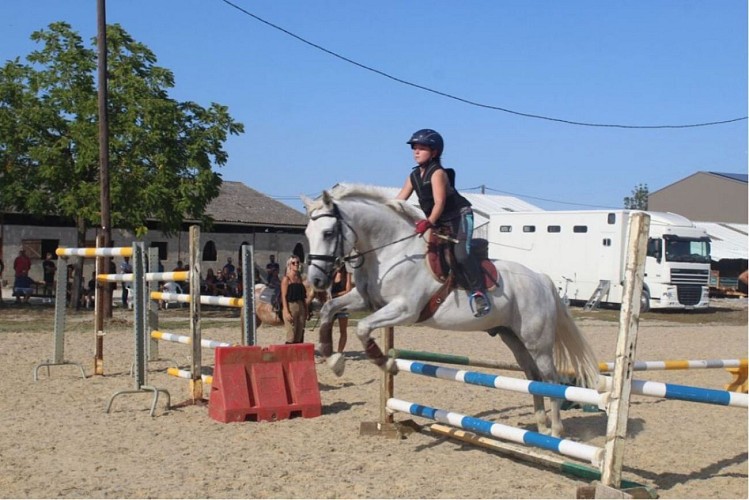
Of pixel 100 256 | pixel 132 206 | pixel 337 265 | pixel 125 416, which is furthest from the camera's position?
pixel 132 206

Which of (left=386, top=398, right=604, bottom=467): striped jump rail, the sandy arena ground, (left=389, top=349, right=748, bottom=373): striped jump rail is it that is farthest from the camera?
(left=389, top=349, right=748, bottom=373): striped jump rail

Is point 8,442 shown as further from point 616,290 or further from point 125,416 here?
point 616,290

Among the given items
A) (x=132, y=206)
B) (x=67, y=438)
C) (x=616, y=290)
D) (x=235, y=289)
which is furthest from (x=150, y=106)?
(x=67, y=438)

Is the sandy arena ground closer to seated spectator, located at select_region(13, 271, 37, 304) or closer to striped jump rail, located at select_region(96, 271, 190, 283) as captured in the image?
striped jump rail, located at select_region(96, 271, 190, 283)

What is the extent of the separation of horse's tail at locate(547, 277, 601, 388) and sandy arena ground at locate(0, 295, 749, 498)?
0.60 meters

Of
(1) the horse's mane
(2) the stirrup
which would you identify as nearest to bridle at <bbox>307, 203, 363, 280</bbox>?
(1) the horse's mane

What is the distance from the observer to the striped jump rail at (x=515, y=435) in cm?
532

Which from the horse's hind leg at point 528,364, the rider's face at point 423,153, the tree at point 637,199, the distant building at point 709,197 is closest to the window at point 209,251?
the horse's hind leg at point 528,364

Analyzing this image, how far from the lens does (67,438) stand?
23.3ft

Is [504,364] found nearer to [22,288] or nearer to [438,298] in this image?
[438,298]

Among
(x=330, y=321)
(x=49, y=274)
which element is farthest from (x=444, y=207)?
(x=49, y=274)

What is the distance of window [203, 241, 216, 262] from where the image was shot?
35.6m

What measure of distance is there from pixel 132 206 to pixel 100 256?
12.3m

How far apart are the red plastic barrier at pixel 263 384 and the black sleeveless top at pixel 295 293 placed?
11.3 ft
